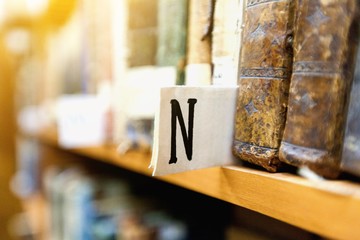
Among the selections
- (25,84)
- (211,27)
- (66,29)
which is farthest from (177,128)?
(25,84)

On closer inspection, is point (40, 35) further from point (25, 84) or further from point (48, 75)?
point (25, 84)

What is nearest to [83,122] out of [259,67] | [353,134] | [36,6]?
[259,67]

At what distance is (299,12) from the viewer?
37 centimetres

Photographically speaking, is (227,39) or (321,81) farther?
(227,39)

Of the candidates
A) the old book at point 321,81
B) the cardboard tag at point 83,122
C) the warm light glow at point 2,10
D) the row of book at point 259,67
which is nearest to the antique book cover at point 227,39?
the row of book at point 259,67

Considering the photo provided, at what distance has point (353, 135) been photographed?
33 centimetres

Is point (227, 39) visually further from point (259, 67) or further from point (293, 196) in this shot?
point (293, 196)

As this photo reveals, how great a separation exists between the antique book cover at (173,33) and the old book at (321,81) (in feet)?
0.77

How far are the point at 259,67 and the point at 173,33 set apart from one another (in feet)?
0.70

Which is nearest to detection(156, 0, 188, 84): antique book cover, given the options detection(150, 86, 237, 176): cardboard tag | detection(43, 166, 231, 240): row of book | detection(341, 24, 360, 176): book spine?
detection(150, 86, 237, 176): cardboard tag

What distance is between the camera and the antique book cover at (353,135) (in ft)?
1.07

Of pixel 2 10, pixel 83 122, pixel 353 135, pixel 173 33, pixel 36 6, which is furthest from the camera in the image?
pixel 2 10

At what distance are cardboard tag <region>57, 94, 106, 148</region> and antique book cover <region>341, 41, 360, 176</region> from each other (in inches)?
23.5

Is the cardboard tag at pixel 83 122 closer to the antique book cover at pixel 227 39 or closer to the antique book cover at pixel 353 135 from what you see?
the antique book cover at pixel 227 39
